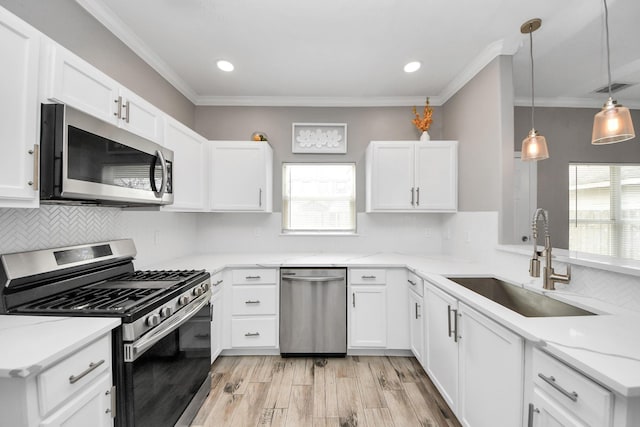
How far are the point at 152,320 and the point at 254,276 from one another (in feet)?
4.08

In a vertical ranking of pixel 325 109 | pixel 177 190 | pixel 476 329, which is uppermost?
pixel 325 109

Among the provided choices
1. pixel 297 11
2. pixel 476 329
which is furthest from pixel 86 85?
pixel 476 329

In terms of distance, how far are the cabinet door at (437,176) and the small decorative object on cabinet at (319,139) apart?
2.96 feet

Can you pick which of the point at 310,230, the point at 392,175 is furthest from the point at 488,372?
the point at 310,230

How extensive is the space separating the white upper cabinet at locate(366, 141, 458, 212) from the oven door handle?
1956mm

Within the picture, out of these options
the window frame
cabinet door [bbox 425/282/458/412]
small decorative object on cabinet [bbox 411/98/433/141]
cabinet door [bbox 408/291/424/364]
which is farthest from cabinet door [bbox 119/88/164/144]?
small decorative object on cabinet [bbox 411/98/433/141]

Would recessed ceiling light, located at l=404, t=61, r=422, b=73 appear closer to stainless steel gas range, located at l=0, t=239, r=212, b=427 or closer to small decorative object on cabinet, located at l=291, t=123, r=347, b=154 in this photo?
small decorative object on cabinet, located at l=291, t=123, r=347, b=154

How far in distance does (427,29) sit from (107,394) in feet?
9.47

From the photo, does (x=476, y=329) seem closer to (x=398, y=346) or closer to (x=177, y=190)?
(x=398, y=346)

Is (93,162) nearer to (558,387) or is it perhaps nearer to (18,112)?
(18,112)

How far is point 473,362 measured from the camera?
1.50 meters

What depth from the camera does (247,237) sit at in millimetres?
3277

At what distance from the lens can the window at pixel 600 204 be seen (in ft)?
11.1

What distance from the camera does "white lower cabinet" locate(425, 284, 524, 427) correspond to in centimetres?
120
